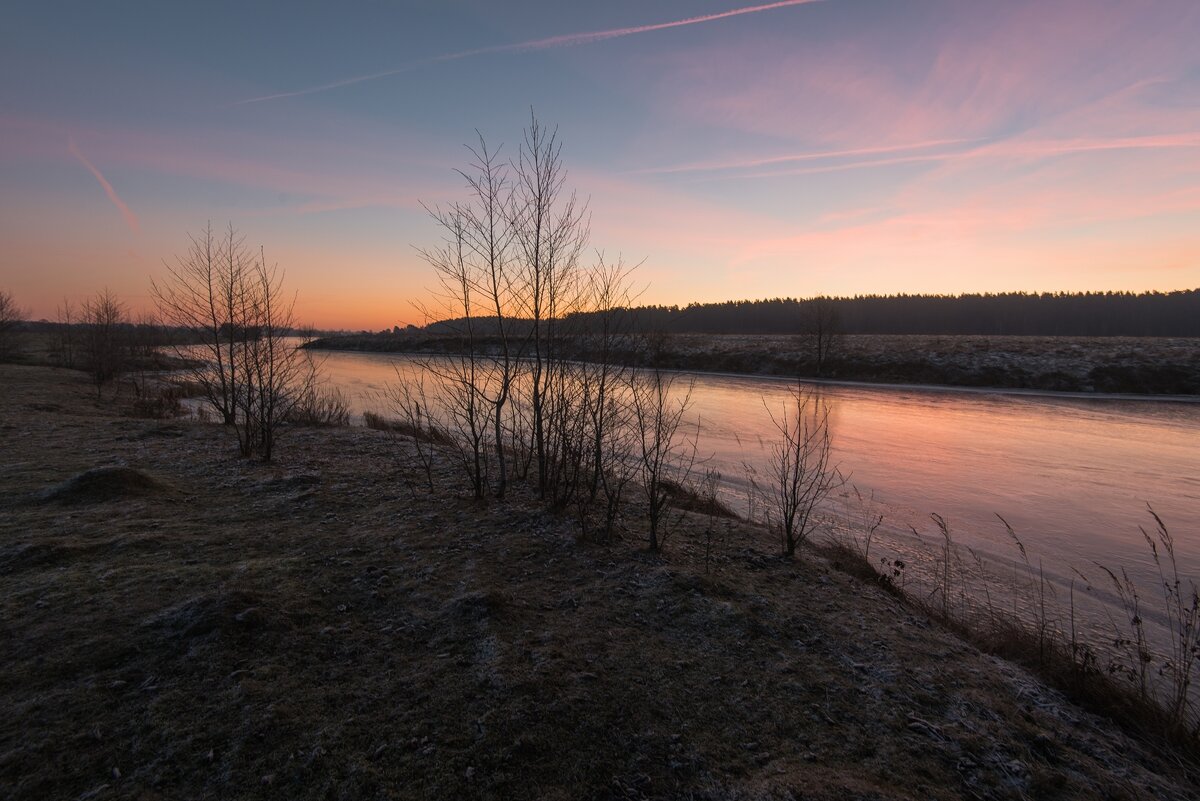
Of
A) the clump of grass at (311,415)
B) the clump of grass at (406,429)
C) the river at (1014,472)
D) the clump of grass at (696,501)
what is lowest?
the river at (1014,472)

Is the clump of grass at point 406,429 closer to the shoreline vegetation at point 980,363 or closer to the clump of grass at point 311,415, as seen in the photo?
the clump of grass at point 311,415

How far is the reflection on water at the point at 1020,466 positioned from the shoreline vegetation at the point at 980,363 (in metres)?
7.22

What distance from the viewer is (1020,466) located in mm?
12781

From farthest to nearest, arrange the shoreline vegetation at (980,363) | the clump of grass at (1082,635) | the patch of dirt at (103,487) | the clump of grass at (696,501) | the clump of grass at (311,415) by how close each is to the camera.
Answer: the shoreline vegetation at (980,363)
the clump of grass at (311,415)
the clump of grass at (696,501)
the patch of dirt at (103,487)
the clump of grass at (1082,635)

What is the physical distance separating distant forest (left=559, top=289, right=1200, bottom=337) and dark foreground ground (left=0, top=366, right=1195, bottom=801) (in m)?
68.1

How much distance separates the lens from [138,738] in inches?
120

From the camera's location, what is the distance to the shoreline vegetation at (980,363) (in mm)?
31547

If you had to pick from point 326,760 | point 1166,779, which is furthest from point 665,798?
A: point 1166,779

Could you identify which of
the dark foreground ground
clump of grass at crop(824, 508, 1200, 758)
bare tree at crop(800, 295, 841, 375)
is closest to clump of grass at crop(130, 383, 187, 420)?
the dark foreground ground

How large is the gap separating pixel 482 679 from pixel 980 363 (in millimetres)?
43276

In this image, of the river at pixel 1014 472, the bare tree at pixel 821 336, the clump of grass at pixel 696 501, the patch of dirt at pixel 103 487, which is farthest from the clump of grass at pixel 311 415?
the bare tree at pixel 821 336

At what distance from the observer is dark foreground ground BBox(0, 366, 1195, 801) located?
2.98m

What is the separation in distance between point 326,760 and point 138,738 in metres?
1.10

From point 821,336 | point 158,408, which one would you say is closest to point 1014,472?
point 158,408
